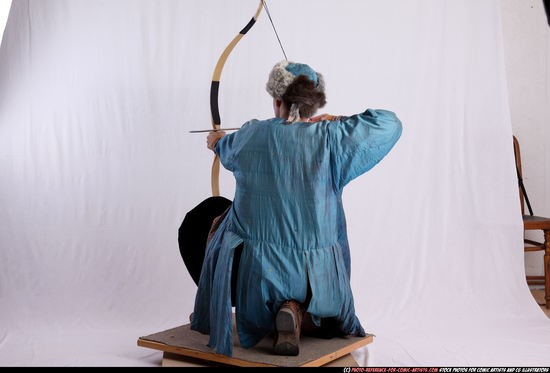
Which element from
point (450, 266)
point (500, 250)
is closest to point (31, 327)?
point (450, 266)

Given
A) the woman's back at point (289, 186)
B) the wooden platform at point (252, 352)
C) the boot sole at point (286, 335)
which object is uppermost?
the woman's back at point (289, 186)

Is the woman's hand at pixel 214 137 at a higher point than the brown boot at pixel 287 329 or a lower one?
higher

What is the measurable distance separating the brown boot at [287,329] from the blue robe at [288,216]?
0.05 metres

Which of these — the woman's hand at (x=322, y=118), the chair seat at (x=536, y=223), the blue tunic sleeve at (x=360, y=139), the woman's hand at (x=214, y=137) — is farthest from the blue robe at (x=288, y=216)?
the chair seat at (x=536, y=223)

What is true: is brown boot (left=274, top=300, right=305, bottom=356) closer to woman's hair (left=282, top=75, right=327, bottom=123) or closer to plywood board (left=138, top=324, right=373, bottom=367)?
plywood board (left=138, top=324, right=373, bottom=367)

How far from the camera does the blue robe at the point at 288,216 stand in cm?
223

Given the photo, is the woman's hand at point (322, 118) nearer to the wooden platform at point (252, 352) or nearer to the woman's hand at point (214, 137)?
the woman's hand at point (214, 137)

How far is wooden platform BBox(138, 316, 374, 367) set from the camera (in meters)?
2.19

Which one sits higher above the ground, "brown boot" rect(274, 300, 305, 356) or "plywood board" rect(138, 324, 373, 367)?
"brown boot" rect(274, 300, 305, 356)

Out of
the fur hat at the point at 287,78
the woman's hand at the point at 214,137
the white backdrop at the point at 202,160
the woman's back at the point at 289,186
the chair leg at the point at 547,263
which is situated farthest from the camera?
the chair leg at the point at 547,263

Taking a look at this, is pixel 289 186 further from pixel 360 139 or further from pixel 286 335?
pixel 286 335

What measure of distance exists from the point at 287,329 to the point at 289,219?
0.38m

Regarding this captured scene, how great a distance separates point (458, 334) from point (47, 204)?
2.22 metres

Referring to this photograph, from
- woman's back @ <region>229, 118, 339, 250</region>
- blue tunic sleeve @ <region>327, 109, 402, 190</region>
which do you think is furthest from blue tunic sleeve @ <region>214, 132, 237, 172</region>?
blue tunic sleeve @ <region>327, 109, 402, 190</region>
